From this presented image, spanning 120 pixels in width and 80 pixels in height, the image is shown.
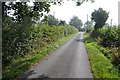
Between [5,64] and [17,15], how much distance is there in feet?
13.2

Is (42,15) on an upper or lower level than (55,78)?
upper

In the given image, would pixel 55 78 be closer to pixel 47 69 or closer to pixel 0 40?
pixel 47 69

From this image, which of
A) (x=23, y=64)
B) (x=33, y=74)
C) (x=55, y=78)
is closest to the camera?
(x=55, y=78)

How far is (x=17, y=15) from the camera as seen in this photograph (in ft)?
37.3

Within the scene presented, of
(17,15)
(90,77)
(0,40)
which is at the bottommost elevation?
(90,77)

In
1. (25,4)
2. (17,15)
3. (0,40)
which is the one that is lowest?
(0,40)

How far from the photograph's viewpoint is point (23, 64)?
31.6ft

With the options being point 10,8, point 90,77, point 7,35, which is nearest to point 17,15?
point 10,8

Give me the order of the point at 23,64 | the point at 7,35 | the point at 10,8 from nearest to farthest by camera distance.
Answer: the point at 7,35 → the point at 23,64 → the point at 10,8

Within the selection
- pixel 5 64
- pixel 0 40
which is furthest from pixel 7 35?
pixel 5 64

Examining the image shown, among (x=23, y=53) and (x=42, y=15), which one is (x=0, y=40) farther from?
(x=42, y=15)

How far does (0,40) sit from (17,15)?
381cm

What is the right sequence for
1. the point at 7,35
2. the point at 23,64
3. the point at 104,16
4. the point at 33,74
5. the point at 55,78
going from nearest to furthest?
the point at 55,78 < the point at 33,74 < the point at 7,35 < the point at 23,64 < the point at 104,16

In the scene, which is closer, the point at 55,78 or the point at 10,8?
the point at 55,78
